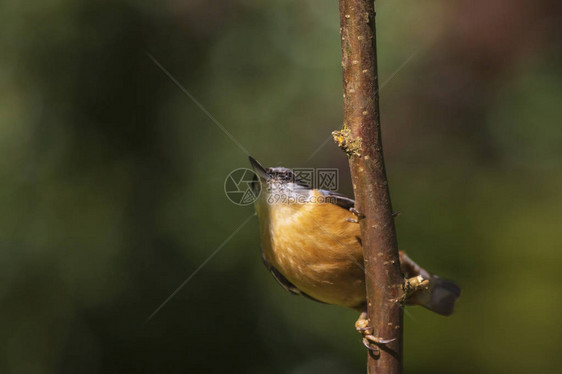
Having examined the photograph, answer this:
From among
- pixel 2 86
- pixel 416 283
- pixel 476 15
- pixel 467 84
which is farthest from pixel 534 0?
pixel 2 86

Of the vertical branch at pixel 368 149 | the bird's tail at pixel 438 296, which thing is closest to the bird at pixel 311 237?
the bird's tail at pixel 438 296

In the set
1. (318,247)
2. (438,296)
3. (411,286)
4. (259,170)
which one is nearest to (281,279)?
(318,247)

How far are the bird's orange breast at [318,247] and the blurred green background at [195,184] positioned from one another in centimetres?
80

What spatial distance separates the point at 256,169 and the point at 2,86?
69.5 inches

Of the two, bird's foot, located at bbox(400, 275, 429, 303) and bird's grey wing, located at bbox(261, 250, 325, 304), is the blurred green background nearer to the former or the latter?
bird's grey wing, located at bbox(261, 250, 325, 304)

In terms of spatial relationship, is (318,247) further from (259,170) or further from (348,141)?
(348,141)

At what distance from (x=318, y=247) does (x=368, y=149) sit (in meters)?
0.89

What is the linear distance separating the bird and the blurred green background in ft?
2.51

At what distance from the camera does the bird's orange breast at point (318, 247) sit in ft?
7.67

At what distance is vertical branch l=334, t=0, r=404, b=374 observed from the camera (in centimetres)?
150

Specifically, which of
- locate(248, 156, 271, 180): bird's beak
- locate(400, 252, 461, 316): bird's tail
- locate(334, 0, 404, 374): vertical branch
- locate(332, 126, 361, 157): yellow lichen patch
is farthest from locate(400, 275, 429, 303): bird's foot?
locate(400, 252, 461, 316): bird's tail

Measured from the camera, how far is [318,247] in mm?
2346

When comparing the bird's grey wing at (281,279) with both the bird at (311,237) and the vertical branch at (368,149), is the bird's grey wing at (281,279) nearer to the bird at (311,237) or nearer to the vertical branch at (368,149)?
the bird at (311,237)

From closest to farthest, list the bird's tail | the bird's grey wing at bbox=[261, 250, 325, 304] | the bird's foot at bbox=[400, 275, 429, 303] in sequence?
the bird's foot at bbox=[400, 275, 429, 303]
the bird's grey wing at bbox=[261, 250, 325, 304]
the bird's tail
